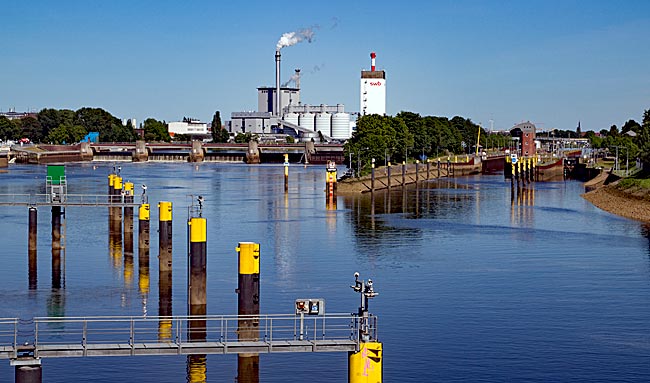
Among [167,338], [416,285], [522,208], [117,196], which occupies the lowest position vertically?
[167,338]

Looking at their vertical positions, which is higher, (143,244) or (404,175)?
(404,175)

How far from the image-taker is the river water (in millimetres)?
30203

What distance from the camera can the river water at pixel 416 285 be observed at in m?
30.2

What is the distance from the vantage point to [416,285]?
44.0 meters

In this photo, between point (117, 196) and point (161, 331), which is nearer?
point (161, 331)

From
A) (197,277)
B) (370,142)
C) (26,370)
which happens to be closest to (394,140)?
(370,142)

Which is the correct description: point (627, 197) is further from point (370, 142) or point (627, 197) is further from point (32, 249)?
point (32, 249)

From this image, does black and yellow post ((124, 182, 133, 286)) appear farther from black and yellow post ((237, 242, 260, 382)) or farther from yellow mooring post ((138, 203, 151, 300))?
black and yellow post ((237, 242, 260, 382))

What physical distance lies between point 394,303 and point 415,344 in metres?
6.69

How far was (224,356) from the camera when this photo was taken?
101ft

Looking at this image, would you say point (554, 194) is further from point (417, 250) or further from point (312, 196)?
point (417, 250)

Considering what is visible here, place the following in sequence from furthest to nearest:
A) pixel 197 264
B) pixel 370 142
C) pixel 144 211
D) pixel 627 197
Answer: pixel 370 142 → pixel 627 197 → pixel 144 211 → pixel 197 264

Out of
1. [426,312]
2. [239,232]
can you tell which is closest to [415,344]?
[426,312]

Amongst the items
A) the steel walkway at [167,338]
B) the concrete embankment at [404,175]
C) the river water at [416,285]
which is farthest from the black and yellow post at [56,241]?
the concrete embankment at [404,175]
